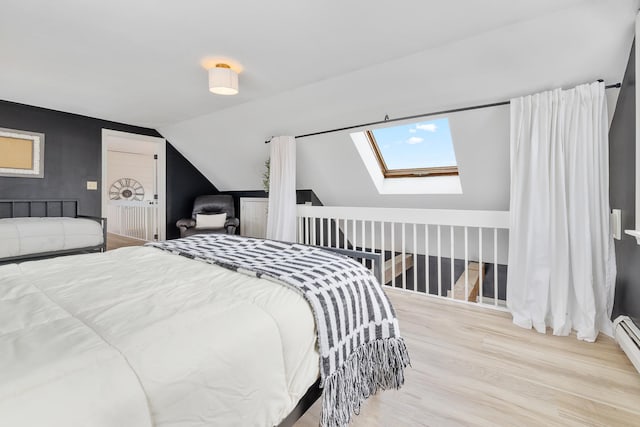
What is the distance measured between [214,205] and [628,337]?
5216mm

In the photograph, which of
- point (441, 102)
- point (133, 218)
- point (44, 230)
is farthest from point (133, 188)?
point (441, 102)

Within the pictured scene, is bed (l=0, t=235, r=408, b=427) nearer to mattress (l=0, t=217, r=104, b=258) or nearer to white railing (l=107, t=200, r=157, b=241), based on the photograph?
mattress (l=0, t=217, r=104, b=258)

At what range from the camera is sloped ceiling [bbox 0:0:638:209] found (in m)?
1.86

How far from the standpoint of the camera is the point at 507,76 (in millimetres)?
2348

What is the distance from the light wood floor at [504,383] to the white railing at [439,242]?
70 centimetres

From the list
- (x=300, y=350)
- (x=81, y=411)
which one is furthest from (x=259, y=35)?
(x=81, y=411)

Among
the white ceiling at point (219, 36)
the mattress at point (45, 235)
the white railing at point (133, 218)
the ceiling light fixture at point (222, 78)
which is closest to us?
the white ceiling at point (219, 36)

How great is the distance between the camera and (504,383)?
1.58 metres

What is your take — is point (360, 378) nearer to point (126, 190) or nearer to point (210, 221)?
point (210, 221)

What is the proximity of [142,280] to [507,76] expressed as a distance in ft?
9.18

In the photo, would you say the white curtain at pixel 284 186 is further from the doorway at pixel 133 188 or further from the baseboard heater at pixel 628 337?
the baseboard heater at pixel 628 337

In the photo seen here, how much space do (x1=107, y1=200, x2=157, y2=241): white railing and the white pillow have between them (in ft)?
3.25

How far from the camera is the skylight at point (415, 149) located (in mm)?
3418

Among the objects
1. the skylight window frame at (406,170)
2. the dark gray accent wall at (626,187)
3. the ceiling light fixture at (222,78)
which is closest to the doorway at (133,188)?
the ceiling light fixture at (222,78)
